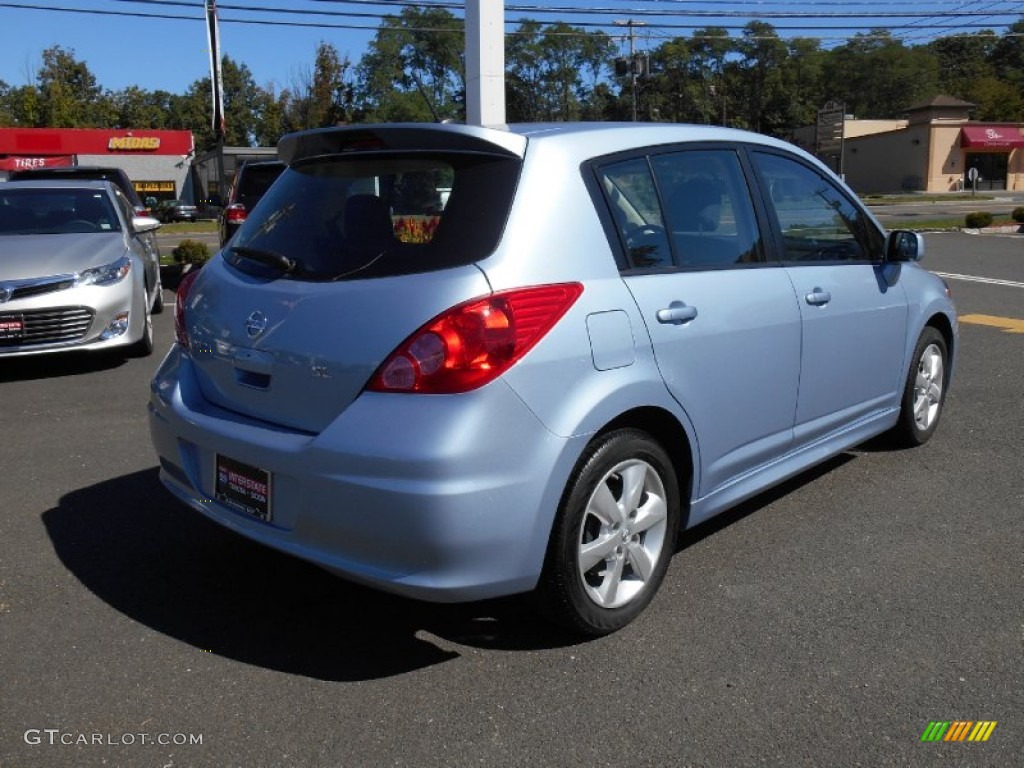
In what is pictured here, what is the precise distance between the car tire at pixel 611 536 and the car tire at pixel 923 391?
2.34m

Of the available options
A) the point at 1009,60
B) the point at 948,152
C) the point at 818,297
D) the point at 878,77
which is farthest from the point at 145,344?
the point at 1009,60

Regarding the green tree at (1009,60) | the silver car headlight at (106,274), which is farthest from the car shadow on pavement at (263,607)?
the green tree at (1009,60)

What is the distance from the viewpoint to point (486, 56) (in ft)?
45.8

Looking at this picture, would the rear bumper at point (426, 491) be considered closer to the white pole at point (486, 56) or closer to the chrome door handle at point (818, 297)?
the chrome door handle at point (818, 297)

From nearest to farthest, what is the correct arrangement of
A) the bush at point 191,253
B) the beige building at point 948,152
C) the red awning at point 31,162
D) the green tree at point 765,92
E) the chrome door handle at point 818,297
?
the chrome door handle at point 818,297, the bush at point 191,253, the red awning at point 31,162, the beige building at point 948,152, the green tree at point 765,92

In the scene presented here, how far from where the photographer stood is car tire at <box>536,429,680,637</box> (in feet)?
10.2

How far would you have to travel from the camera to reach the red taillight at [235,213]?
39.2 feet

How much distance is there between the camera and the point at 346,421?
2945mm

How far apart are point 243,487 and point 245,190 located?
32.6 feet

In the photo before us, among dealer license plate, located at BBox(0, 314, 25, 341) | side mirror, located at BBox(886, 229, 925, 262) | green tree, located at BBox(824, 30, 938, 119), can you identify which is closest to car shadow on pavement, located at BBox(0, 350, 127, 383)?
dealer license plate, located at BBox(0, 314, 25, 341)

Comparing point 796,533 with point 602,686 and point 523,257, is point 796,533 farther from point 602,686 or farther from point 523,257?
point 523,257

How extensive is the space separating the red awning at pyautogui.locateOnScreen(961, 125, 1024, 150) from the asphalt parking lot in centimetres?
6264

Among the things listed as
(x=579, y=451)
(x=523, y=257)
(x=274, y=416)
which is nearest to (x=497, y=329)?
(x=523, y=257)

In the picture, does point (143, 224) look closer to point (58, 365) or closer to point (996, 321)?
point (58, 365)
